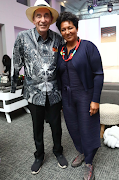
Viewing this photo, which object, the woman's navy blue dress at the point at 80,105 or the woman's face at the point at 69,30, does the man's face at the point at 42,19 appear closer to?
the woman's face at the point at 69,30

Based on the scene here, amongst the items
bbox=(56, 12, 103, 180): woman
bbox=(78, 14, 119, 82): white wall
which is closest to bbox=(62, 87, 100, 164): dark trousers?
bbox=(56, 12, 103, 180): woman

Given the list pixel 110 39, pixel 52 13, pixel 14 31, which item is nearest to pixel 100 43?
pixel 110 39

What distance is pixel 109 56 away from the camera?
398 inches

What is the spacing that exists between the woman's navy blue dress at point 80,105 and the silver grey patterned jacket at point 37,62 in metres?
0.11

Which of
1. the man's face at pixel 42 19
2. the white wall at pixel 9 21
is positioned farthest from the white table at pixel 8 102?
the white wall at pixel 9 21

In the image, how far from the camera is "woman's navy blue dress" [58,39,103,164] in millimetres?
1471

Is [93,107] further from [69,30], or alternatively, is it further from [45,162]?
[45,162]

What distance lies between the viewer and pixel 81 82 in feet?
4.78

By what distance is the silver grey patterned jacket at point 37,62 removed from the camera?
149 cm

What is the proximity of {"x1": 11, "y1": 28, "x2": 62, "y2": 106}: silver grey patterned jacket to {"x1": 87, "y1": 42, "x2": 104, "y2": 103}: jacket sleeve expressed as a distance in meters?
0.33

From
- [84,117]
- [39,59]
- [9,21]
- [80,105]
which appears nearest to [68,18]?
[39,59]

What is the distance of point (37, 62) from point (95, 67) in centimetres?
51

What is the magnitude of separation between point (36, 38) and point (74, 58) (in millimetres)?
400

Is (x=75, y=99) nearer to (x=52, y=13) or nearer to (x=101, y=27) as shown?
(x=52, y=13)
